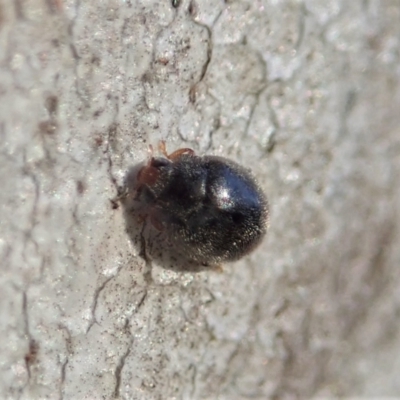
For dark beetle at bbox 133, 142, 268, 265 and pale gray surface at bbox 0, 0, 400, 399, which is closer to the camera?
A: pale gray surface at bbox 0, 0, 400, 399

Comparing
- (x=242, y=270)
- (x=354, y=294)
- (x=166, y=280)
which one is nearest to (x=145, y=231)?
(x=166, y=280)

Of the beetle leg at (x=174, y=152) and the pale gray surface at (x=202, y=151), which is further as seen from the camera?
the beetle leg at (x=174, y=152)

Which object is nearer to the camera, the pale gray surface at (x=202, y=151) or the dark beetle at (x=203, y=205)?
the pale gray surface at (x=202, y=151)

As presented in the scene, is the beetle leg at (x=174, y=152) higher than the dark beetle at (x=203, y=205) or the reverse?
higher

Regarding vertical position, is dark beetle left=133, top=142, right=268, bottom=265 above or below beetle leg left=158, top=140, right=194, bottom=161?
Answer: below
